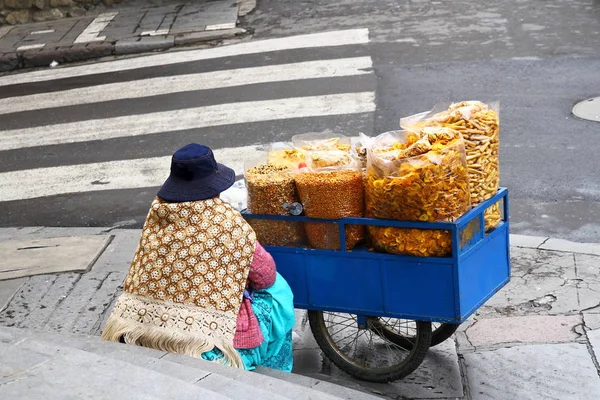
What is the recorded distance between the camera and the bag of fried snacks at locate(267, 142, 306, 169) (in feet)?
17.3

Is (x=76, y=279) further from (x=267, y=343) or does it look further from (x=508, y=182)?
(x=508, y=182)

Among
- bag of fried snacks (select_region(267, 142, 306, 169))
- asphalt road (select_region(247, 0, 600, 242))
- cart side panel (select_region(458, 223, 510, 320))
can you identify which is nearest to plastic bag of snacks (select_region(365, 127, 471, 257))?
cart side panel (select_region(458, 223, 510, 320))

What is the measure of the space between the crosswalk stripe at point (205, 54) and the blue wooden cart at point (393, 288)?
766cm

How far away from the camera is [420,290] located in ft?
16.1

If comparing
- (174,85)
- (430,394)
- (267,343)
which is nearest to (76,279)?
(267,343)

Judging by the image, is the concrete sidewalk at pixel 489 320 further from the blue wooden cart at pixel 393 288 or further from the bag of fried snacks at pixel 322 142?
the bag of fried snacks at pixel 322 142

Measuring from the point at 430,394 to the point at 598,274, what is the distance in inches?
73.4

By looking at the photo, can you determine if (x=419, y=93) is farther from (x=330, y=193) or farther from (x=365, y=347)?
(x=330, y=193)

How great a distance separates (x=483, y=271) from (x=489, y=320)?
110 centimetres

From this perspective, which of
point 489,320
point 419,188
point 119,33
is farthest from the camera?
point 119,33

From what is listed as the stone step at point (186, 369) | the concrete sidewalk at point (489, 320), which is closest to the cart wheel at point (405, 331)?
the concrete sidewalk at point (489, 320)

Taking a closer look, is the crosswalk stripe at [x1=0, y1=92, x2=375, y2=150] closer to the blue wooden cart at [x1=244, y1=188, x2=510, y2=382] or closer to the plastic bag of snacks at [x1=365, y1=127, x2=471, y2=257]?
the blue wooden cart at [x1=244, y1=188, x2=510, y2=382]

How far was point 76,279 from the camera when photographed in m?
6.94

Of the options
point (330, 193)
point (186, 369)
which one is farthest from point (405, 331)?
point (186, 369)
